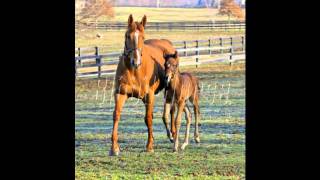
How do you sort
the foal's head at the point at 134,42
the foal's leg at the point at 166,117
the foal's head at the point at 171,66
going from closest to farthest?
the foal's head at the point at 134,42, the foal's head at the point at 171,66, the foal's leg at the point at 166,117

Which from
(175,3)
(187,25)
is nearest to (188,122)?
(187,25)

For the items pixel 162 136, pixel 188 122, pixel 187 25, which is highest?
pixel 187 25

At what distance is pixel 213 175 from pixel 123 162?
69 centimetres

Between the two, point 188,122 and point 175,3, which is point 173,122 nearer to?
point 188,122

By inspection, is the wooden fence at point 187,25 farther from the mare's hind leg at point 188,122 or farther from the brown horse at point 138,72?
the mare's hind leg at point 188,122

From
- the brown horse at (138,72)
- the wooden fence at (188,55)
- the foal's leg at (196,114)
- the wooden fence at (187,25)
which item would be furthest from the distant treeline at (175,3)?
the foal's leg at (196,114)

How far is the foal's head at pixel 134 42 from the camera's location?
25.4 feet

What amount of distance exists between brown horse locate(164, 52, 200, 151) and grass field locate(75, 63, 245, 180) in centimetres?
5

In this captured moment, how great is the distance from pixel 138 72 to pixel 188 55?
57cm

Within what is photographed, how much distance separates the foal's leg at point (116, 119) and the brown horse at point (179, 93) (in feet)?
1.16

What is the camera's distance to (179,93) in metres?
8.05
